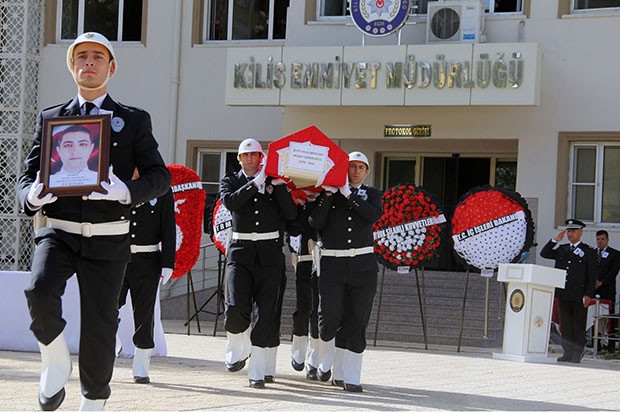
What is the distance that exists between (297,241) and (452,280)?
27.4ft

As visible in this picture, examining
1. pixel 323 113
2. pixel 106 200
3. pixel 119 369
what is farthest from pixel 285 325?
pixel 106 200

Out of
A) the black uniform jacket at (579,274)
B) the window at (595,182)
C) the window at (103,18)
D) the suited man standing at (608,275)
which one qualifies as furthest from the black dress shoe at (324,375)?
the window at (103,18)

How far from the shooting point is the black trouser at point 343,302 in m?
9.71

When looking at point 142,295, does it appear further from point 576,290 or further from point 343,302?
point 576,290

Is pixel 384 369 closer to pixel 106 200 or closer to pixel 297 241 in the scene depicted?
pixel 297 241

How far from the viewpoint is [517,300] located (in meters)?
15.1

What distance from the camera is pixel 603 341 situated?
17.6 m

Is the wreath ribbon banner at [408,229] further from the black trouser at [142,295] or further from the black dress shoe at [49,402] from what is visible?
the black dress shoe at [49,402]

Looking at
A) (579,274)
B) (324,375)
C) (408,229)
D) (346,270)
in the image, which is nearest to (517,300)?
(579,274)

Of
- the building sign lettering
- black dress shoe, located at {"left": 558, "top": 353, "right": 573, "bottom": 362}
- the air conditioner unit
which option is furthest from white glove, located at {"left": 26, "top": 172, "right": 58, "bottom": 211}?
the air conditioner unit

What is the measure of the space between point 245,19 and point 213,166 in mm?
3051

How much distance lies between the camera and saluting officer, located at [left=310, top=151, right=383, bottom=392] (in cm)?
971

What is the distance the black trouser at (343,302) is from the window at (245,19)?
1345 cm

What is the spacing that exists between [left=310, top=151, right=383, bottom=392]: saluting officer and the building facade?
9030 mm
